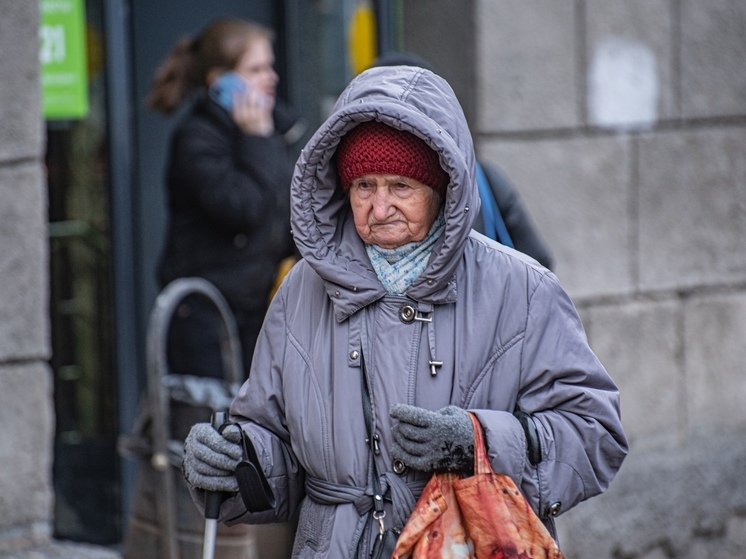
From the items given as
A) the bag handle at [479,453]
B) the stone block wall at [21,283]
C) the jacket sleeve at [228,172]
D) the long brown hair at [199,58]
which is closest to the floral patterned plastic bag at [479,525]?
the bag handle at [479,453]

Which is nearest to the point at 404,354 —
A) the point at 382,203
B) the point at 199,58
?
the point at 382,203

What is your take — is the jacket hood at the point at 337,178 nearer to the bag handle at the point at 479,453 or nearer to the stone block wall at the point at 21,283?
the bag handle at the point at 479,453

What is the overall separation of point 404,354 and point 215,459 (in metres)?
0.47

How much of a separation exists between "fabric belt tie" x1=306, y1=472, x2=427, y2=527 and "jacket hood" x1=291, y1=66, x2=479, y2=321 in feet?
1.23

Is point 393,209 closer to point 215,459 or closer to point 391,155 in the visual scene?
point 391,155

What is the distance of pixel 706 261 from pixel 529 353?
139 inches

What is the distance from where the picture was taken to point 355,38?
603 cm

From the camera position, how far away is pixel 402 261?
2.74 m

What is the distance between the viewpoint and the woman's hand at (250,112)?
5316 mm

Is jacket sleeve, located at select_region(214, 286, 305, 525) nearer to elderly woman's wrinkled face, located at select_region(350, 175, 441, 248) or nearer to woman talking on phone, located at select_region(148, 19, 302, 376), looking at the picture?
elderly woman's wrinkled face, located at select_region(350, 175, 441, 248)

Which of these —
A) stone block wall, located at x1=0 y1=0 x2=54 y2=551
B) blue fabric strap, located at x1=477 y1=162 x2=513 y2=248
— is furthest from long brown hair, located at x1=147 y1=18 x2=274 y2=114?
blue fabric strap, located at x1=477 y1=162 x2=513 y2=248

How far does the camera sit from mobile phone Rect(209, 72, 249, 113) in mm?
5324

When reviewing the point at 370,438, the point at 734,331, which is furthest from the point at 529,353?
the point at 734,331

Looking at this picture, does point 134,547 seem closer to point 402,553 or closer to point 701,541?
point 402,553
